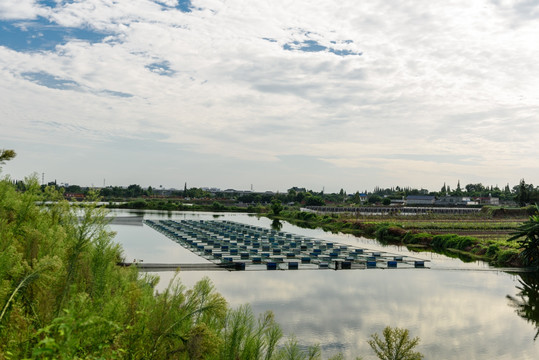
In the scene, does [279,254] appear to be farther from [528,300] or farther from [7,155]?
[7,155]

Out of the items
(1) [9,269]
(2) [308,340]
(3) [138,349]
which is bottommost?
(2) [308,340]

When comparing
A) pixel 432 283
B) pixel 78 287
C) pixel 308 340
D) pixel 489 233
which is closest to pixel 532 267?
pixel 432 283

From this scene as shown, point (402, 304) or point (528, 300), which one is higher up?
point (528, 300)

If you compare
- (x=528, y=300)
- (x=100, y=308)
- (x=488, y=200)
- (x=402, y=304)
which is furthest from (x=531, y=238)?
(x=488, y=200)

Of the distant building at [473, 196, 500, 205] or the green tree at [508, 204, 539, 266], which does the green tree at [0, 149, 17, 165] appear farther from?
the distant building at [473, 196, 500, 205]

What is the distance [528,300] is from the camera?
32.2 m

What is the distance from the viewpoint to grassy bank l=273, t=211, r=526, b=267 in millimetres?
51156

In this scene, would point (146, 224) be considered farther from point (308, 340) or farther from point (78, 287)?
point (78, 287)

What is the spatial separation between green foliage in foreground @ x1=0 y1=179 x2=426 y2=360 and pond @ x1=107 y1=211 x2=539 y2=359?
1009cm

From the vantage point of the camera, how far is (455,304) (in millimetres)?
30000

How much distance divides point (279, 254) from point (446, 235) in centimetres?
2700

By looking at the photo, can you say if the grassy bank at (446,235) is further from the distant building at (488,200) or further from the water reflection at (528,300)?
the distant building at (488,200)

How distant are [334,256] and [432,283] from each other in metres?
14.2

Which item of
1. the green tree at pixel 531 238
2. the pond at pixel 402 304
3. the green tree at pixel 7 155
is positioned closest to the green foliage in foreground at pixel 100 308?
the green tree at pixel 7 155
